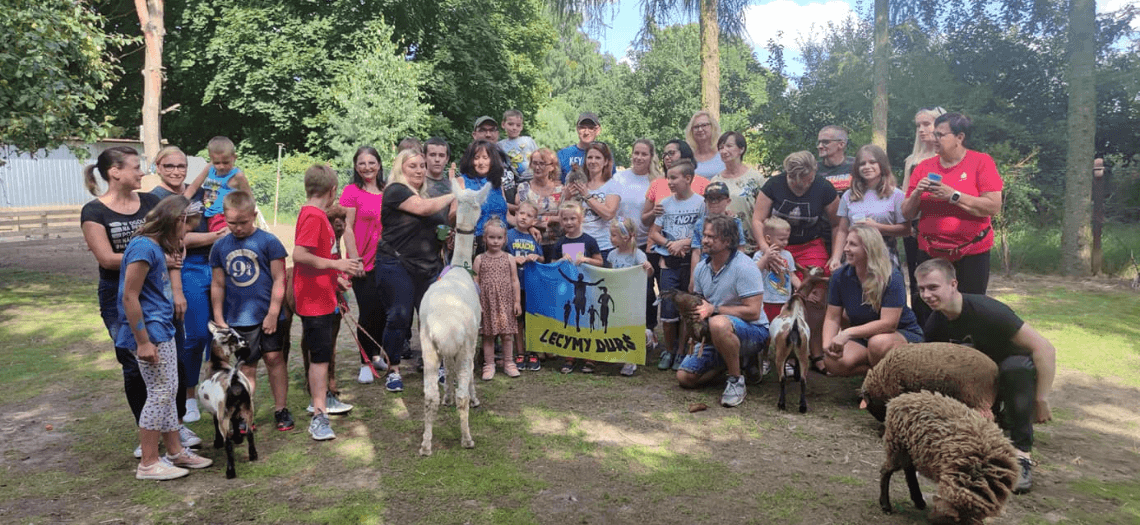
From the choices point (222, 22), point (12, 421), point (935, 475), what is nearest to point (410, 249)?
point (12, 421)

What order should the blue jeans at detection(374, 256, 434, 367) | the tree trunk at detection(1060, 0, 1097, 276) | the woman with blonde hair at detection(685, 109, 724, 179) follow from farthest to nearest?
the tree trunk at detection(1060, 0, 1097, 276) < the woman with blonde hair at detection(685, 109, 724, 179) < the blue jeans at detection(374, 256, 434, 367)

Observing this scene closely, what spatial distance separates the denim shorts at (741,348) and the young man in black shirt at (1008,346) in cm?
159

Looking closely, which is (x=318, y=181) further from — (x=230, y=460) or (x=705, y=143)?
(x=705, y=143)

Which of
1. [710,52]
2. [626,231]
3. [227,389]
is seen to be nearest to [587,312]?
[626,231]

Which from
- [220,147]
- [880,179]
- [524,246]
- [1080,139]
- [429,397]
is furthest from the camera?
[1080,139]

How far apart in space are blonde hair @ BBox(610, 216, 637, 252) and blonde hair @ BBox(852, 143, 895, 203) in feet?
6.58

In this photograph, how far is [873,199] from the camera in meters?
6.14

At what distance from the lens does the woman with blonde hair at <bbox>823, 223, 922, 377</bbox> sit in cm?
519

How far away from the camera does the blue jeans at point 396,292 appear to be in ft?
19.1

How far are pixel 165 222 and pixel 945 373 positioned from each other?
181 inches

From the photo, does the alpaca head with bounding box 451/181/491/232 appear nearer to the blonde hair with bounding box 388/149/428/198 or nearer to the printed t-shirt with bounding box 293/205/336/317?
the blonde hair with bounding box 388/149/428/198

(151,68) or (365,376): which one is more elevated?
(151,68)

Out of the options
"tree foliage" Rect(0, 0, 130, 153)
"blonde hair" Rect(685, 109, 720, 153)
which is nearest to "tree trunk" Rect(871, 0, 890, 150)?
"blonde hair" Rect(685, 109, 720, 153)

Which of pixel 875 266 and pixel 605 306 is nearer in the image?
pixel 875 266
